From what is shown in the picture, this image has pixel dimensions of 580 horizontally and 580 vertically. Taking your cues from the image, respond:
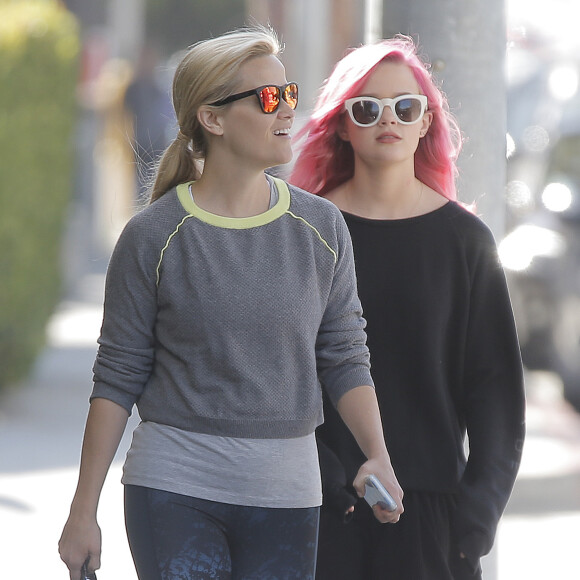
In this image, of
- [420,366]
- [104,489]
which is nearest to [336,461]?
[420,366]

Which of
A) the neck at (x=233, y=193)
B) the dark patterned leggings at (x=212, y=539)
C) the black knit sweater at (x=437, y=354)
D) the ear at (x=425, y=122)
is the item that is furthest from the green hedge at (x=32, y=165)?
the dark patterned leggings at (x=212, y=539)

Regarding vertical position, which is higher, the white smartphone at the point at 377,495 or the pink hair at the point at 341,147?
the pink hair at the point at 341,147

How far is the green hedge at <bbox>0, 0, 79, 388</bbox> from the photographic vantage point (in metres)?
9.08

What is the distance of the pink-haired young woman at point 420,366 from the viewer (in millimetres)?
3258

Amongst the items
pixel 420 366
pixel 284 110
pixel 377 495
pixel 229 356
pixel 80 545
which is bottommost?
pixel 80 545

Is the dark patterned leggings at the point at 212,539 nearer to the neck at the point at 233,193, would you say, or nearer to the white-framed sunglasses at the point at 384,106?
the neck at the point at 233,193

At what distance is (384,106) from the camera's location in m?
3.28

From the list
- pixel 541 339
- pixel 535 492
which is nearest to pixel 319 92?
pixel 535 492

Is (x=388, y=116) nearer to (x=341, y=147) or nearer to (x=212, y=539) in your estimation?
(x=341, y=147)

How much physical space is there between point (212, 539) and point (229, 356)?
1.15 feet

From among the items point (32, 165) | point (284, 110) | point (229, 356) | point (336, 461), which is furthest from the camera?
point (32, 165)

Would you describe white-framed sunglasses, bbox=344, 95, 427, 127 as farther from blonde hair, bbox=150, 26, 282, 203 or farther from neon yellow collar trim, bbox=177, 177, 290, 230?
neon yellow collar trim, bbox=177, 177, 290, 230

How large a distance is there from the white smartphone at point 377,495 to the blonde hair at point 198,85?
2.40ft

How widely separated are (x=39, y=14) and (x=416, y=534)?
7.45 metres
